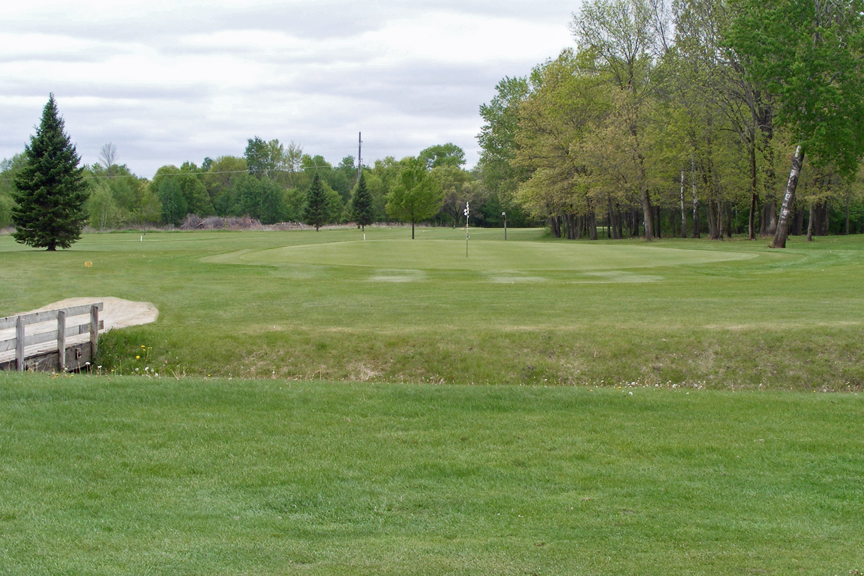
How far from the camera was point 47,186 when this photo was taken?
40.1 metres

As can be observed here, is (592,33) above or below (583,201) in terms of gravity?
above

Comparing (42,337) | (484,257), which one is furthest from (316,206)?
(42,337)

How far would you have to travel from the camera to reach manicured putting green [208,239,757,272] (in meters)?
29.7

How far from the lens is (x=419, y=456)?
7.10m

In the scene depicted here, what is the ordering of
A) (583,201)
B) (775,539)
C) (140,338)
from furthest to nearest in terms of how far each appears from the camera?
(583,201)
(140,338)
(775,539)

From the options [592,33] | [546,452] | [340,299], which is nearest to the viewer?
[546,452]

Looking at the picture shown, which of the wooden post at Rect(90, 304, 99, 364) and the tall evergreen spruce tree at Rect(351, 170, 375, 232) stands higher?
the tall evergreen spruce tree at Rect(351, 170, 375, 232)

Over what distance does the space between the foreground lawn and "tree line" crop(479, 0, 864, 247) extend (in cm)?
3068

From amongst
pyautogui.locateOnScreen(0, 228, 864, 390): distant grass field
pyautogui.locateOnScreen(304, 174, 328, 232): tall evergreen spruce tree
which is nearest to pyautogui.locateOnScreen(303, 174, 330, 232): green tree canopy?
pyautogui.locateOnScreen(304, 174, 328, 232): tall evergreen spruce tree

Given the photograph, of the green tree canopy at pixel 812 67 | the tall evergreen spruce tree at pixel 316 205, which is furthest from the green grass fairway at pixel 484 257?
the tall evergreen spruce tree at pixel 316 205

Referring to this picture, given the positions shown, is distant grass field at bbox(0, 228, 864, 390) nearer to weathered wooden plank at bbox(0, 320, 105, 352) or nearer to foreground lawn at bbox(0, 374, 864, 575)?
weathered wooden plank at bbox(0, 320, 105, 352)

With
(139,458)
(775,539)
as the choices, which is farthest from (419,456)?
(775,539)

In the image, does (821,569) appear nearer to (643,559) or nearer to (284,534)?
(643,559)

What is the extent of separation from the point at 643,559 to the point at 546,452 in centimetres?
267
